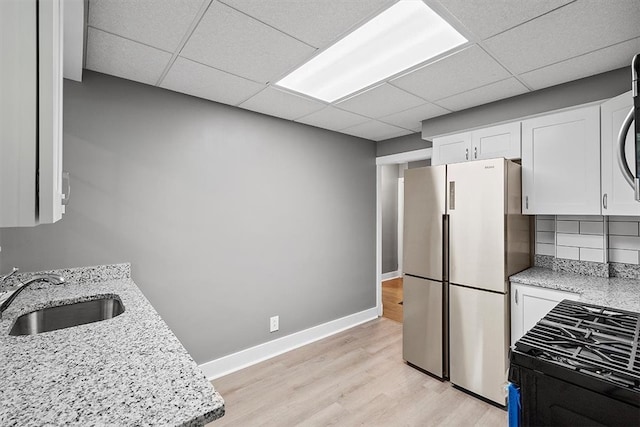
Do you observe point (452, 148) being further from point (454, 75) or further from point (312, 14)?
point (312, 14)

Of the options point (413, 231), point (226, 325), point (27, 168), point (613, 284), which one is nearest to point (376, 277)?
point (413, 231)

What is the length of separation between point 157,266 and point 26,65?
204cm

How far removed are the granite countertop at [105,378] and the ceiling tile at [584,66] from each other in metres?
2.64

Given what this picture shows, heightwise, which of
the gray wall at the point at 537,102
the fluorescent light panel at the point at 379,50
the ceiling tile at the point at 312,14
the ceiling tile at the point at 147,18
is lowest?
the gray wall at the point at 537,102

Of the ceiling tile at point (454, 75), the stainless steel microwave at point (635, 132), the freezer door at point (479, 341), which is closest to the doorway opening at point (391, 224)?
the freezer door at point (479, 341)

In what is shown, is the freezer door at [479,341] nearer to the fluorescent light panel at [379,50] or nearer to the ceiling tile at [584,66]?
the ceiling tile at [584,66]

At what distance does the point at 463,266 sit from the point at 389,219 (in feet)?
12.8

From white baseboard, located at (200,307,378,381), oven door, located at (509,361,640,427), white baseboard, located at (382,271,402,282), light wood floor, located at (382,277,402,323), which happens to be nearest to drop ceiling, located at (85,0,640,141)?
oven door, located at (509,361,640,427)

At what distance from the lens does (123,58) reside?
1886 millimetres

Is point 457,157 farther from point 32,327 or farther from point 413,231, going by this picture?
point 32,327

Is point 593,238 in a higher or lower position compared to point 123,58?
lower

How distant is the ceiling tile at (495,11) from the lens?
4.60 feet

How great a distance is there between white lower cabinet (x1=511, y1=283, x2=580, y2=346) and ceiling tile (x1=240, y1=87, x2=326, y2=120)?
2.16m

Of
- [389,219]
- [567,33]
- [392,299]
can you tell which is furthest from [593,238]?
[389,219]
